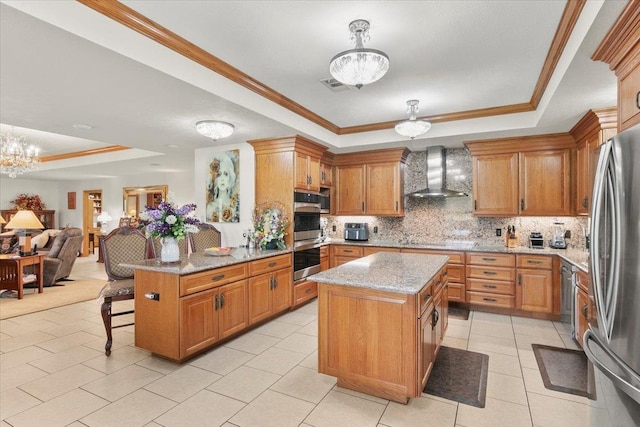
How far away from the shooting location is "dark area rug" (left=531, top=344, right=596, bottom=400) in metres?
2.56

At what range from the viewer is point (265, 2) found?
203 centimetres

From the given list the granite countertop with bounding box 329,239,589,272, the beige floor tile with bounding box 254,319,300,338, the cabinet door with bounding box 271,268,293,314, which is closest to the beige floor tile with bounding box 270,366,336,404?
the beige floor tile with bounding box 254,319,300,338

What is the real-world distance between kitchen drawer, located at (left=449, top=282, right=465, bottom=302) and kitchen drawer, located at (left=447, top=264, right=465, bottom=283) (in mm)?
69

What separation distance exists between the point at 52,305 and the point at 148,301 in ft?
9.93

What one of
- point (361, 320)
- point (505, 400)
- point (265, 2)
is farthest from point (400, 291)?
point (265, 2)

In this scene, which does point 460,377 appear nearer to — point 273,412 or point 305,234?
point 273,412

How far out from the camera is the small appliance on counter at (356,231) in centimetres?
554

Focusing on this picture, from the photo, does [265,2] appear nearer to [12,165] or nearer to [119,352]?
[119,352]

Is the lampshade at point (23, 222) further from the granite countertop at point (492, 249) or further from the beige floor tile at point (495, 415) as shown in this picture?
the beige floor tile at point (495, 415)

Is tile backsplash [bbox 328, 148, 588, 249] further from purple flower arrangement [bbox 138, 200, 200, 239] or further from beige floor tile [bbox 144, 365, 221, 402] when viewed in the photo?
beige floor tile [bbox 144, 365, 221, 402]

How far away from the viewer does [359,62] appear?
222 cm

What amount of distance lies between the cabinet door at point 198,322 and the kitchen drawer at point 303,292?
1.51 m

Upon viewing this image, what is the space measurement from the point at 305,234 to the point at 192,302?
2.18 m

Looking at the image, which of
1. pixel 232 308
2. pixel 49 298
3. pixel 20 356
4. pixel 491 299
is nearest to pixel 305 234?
pixel 232 308
